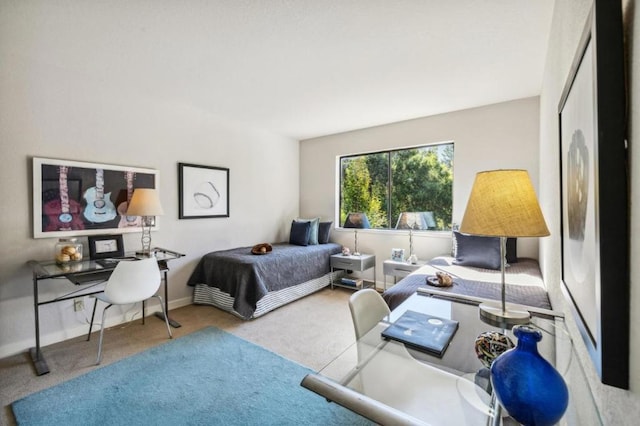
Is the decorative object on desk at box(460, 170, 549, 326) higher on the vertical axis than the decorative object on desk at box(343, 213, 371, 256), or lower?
higher

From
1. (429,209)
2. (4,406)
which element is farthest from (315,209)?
(4,406)

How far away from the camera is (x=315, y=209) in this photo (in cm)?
514

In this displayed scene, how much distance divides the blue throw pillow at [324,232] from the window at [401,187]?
376mm

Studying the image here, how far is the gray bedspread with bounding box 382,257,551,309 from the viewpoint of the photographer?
198 centimetres

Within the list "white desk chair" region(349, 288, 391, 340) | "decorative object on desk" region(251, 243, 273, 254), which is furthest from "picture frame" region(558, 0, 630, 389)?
"decorative object on desk" region(251, 243, 273, 254)

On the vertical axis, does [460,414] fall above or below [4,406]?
above

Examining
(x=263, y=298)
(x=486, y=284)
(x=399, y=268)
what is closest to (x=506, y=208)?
(x=486, y=284)

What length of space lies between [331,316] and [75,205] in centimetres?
284

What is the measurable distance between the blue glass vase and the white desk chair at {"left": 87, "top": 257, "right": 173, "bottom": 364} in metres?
2.69

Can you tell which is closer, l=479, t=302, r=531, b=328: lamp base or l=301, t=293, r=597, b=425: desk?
l=301, t=293, r=597, b=425: desk

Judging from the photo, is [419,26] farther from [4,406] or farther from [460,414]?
[4,406]

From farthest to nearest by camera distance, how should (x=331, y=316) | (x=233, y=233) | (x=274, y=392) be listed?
1. (x=233, y=233)
2. (x=331, y=316)
3. (x=274, y=392)

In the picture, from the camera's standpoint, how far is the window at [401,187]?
3.89 m

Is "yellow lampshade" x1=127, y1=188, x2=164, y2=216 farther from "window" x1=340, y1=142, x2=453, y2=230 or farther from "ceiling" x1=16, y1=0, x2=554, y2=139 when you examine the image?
"window" x1=340, y1=142, x2=453, y2=230
